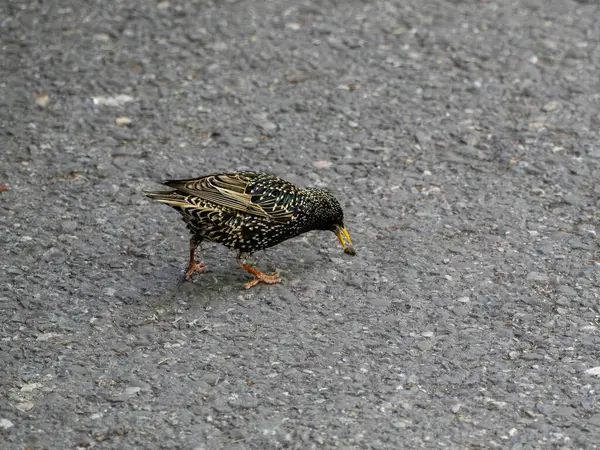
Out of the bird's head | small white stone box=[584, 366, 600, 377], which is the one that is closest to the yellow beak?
the bird's head

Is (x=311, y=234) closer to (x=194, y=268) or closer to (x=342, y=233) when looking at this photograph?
(x=342, y=233)

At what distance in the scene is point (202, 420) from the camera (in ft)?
14.9

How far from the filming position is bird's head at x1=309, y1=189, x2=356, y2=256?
5.77m

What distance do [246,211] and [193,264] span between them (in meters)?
0.49

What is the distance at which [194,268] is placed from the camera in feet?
18.9

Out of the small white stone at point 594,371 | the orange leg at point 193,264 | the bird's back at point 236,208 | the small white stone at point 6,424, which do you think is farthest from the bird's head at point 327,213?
the small white stone at point 6,424

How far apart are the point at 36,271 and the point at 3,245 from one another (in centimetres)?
40

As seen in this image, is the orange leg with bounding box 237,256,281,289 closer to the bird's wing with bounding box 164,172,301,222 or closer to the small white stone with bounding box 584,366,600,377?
the bird's wing with bounding box 164,172,301,222

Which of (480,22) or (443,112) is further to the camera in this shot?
(480,22)

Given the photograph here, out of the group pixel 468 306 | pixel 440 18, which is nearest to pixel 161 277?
pixel 468 306

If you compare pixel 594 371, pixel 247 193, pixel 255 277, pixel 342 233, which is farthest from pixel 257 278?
pixel 594 371

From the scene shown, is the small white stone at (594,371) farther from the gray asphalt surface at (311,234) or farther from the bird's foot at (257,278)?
the bird's foot at (257,278)

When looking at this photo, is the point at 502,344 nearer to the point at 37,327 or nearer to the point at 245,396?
the point at 245,396

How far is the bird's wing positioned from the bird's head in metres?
0.12
